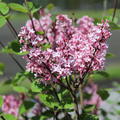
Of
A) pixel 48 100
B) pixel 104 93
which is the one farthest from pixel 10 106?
pixel 48 100

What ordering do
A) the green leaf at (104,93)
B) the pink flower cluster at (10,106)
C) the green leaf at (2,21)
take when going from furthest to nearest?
the pink flower cluster at (10,106) < the green leaf at (104,93) < the green leaf at (2,21)

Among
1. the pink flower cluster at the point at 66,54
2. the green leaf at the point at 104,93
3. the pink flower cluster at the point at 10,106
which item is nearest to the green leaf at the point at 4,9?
the pink flower cluster at the point at 66,54

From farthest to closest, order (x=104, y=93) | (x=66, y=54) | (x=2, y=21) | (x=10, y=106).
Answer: (x=10, y=106), (x=104, y=93), (x=2, y=21), (x=66, y=54)

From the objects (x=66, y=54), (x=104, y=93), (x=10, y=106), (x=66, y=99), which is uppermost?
(x=66, y=54)

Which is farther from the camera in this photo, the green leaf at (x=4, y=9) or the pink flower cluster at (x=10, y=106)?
the pink flower cluster at (x=10, y=106)

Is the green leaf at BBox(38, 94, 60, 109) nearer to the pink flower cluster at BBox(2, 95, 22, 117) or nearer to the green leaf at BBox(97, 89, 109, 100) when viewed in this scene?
the green leaf at BBox(97, 89, 109, 100)

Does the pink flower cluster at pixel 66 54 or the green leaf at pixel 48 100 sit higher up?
the pink flower cluster at pixel 66 54

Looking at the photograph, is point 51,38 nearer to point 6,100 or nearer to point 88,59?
point 88,59

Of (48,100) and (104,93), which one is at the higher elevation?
(48,100)

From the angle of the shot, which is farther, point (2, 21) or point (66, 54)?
point (2, 21)

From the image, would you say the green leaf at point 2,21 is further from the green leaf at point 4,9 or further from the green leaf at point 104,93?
the green leaf at point 104,93

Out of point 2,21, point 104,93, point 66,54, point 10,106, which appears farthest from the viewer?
point 10,106

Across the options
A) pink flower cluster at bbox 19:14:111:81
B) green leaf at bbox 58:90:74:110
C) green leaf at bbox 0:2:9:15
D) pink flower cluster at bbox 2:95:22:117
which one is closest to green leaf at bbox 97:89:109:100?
green leaf at bbox 58:90:74:110

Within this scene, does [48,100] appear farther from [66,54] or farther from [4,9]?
[4,9]
